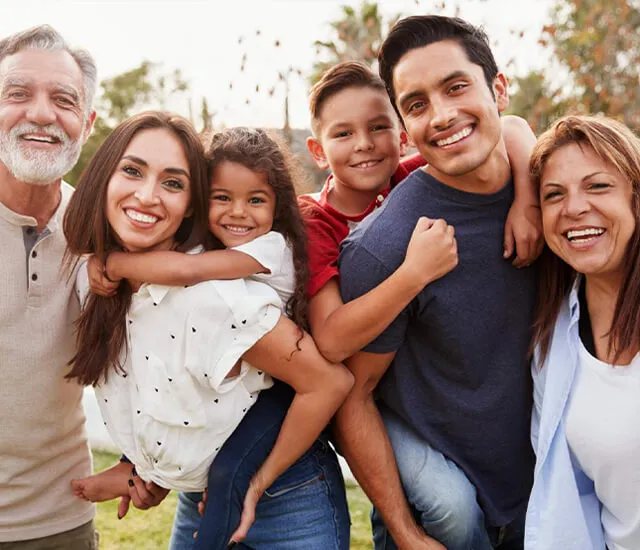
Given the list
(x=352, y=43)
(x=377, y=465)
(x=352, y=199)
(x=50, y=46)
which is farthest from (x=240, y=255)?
(x=352, y=43)

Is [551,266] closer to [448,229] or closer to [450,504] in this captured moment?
[448,229]

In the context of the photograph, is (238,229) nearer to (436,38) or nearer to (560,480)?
(436,38)

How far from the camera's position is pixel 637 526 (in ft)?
8.02

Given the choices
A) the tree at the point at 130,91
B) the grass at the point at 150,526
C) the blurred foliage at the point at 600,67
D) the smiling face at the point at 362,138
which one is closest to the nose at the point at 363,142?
the smiling face at the point at 362,138

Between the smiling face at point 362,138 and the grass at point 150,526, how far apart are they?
274 centimetres

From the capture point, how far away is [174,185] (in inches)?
103

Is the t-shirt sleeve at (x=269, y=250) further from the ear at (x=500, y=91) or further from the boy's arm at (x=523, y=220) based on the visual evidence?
the ear at (x=500, y=91)

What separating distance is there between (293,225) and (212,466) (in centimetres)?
88

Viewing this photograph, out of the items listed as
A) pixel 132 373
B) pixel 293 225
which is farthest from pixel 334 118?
pixel 132 373

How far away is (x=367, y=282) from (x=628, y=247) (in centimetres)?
86

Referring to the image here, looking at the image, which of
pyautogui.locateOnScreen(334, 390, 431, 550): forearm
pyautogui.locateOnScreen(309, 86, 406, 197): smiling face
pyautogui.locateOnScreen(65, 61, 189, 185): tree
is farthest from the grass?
pyautogui.locateOnScreen(65, 61, 189, 185): tree

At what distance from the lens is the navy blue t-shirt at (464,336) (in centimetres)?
265

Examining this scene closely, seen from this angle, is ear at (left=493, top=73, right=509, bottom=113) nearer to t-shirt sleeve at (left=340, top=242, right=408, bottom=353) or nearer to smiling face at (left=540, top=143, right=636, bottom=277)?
smiling face at (left=540, top=143, right=636, bottom=277)

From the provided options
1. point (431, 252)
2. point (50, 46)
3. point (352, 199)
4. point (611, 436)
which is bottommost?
point (611, 436)
